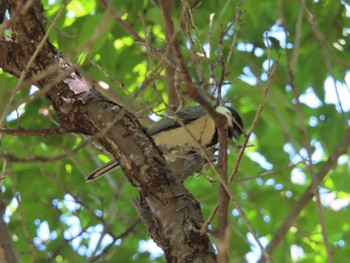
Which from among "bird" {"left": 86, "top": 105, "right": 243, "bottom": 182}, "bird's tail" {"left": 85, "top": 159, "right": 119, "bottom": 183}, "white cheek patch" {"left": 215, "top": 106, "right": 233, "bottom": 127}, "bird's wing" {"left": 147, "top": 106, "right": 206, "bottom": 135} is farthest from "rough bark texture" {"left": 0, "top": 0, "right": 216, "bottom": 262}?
"bird's wing" {"left": 147, "top": 106, "right": 206, "bottom": 135}

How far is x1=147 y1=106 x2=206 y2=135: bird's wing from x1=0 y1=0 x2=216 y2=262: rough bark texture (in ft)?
5.66

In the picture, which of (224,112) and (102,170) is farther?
(102,170)

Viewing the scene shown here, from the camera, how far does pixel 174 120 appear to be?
4160 mm

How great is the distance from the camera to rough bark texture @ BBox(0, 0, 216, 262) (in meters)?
2.17

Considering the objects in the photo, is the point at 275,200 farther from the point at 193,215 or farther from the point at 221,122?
the point at 221,122

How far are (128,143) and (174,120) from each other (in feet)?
5.95

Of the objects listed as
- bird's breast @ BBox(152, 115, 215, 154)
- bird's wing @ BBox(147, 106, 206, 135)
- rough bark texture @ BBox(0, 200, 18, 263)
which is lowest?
rough bark texture @ BBox(0, 200, 18, 263)

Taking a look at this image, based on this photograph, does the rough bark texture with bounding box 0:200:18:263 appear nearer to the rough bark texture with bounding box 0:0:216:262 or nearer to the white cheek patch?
the rough bark texture with bounding box 0:0:216:262

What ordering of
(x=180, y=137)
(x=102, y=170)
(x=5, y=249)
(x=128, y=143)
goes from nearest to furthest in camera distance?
(x=5, y=249) < (x=128, y=143) < (x=102, y=170) < (x=180, y=137)

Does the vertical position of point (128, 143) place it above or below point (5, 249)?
above

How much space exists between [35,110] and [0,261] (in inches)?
67.4

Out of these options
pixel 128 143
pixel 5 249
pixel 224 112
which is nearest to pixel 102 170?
pixel 224 112

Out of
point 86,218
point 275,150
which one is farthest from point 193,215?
point 86,218

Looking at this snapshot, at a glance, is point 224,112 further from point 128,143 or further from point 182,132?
point 182,132
